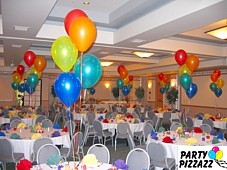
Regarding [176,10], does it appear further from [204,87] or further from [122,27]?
[204,87]

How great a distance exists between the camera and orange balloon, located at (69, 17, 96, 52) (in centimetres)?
368

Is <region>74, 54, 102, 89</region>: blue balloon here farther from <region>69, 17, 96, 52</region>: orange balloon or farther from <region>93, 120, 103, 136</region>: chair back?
<region>93, 120, 103, 136</region>: chair back

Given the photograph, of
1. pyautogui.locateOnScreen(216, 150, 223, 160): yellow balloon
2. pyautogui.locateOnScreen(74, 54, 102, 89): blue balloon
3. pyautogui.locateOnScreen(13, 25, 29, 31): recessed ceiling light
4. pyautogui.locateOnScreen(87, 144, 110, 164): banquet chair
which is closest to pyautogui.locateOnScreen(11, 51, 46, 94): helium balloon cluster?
pyautogui.locateOnScreen(13, 25, 29, 31): recessed ceiling light

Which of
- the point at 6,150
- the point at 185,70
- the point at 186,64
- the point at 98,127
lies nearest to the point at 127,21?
the point at 186,64

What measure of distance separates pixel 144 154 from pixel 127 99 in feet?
53.9

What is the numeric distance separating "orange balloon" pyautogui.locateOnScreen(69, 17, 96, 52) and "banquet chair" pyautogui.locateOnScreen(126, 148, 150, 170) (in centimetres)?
193

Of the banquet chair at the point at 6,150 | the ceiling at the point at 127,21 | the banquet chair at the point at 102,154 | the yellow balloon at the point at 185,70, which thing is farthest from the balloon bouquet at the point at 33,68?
the yellow balloon at the point at 185,70

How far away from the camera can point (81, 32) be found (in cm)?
367

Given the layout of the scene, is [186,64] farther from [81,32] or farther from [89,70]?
[81,32]

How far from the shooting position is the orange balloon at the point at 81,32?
3.68 metres

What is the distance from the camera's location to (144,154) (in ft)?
13.6

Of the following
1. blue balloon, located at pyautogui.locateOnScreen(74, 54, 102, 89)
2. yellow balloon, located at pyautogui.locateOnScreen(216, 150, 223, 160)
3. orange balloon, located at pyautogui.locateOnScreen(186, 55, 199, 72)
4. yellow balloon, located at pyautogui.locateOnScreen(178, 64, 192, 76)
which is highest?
orange balloon, located at pyautogui.locateOnScreen(186, 55, 199, 72)

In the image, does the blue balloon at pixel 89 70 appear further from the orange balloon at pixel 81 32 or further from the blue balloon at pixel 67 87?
the blue balloon at pixel 67 87

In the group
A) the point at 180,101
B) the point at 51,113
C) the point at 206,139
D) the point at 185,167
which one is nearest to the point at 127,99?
the point at 180,101
